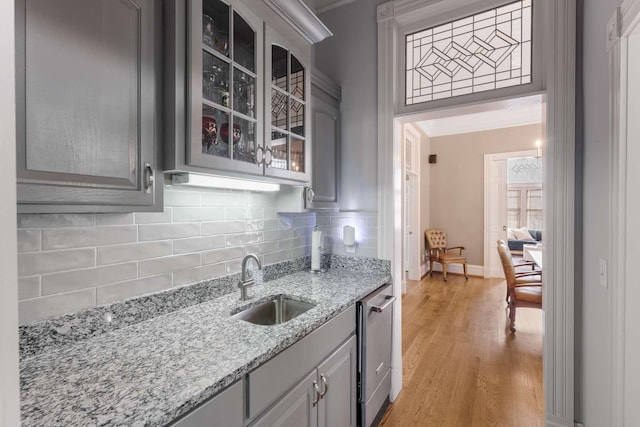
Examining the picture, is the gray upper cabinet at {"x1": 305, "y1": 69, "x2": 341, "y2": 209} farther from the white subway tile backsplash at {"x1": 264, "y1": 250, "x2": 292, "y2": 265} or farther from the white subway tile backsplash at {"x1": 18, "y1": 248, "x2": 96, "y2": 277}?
the white subway tile backsplash at {"x1": 18, "y1": 248, "x2": 96, "y2": 277}

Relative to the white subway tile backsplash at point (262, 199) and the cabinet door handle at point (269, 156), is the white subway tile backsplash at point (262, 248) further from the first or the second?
the cabinet door handle at point (269, 156)

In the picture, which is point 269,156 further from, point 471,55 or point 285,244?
point 471,55

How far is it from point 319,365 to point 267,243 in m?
0.89

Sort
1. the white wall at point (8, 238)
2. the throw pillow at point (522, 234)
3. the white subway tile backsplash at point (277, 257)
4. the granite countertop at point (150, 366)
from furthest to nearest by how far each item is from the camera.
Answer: the throw pillow at point (522, 234) → the white subway tile backsplash at point (277, 257) → the granite countertop at point (150, 366) → the white wall at point (8, 238)

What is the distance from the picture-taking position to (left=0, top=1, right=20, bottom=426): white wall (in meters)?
0.40

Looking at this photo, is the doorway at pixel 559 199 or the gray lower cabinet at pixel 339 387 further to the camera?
the doorway at pixel 559 199

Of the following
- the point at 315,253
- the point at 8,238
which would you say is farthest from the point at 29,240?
the point at 315,253

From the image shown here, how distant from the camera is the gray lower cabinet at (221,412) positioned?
0.79 meters

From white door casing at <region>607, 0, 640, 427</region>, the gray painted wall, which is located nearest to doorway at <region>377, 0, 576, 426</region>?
white door casing at <region>607, 0, 640, 427</region>

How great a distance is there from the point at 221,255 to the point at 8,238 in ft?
4.20

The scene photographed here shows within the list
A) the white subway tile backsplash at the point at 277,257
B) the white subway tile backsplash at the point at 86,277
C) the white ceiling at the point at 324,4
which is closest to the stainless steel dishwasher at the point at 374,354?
the white subway tile backsplash at the point at 277,257

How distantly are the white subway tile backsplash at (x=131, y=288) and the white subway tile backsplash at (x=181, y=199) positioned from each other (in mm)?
335

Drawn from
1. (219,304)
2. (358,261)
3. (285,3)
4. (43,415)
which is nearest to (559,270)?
(358,261)

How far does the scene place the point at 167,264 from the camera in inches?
54.2
